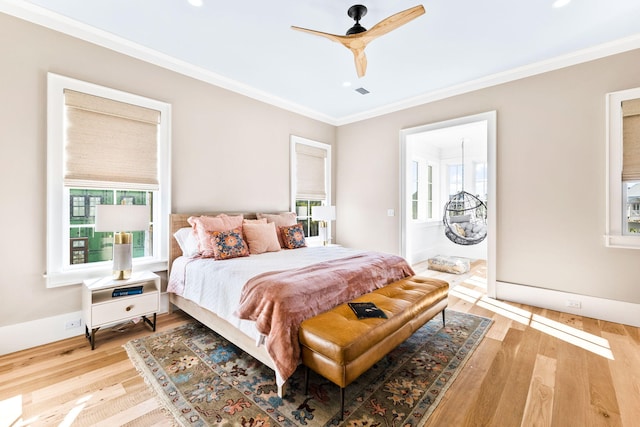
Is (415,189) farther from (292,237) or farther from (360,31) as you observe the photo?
(360,31)

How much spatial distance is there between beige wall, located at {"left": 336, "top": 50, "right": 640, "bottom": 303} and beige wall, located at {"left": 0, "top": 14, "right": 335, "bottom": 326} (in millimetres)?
3041

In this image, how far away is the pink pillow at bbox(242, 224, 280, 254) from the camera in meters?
3.32

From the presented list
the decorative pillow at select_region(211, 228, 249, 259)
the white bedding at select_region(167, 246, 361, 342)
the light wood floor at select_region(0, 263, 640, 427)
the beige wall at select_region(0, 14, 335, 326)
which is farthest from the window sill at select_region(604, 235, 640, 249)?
the beige wall at select_region(0, 14, 335, 326)

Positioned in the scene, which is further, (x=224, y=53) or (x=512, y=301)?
(x=512, y=301)

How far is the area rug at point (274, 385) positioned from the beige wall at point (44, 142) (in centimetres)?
109

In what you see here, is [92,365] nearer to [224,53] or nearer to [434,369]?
[434,369]

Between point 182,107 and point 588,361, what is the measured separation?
4.64 metres

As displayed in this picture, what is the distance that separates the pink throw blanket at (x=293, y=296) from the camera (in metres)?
1.79

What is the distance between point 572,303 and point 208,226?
4.20 metres

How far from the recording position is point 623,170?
2932 millimetres

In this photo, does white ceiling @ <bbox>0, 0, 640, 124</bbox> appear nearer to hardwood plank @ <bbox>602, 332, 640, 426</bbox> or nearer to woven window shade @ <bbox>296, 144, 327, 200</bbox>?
woven window shade @ <bbox>296, 144, 327, 200</bbox>

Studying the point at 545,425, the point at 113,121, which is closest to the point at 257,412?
the point at 545,425

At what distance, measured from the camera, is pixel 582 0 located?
2305mm

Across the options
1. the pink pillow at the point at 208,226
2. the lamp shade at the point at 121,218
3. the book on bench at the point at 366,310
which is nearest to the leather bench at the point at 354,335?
the book on bench at the point at 366,310
